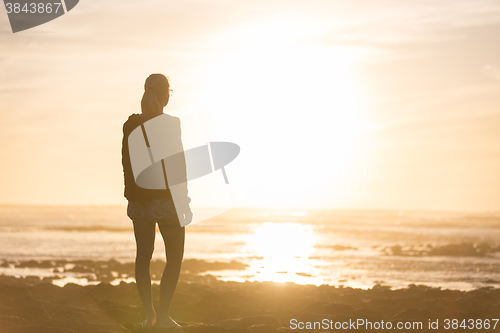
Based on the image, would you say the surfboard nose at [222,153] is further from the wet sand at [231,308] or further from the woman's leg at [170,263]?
the wet sand at [231,308]

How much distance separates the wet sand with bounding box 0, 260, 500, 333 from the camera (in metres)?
6.02

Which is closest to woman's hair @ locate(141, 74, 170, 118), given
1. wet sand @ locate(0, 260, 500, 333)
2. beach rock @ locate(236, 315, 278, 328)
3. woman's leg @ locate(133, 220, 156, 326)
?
woman's leg @ locate(133, 220, 156, 326)

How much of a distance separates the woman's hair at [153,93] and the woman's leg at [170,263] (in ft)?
3.46

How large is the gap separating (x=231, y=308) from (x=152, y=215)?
337cm

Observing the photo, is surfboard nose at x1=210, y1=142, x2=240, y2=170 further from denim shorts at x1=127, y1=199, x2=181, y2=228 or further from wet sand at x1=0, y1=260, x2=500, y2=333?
wet sand at x1=0, y1=260, x2=500, y2=333

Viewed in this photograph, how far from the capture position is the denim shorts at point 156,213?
4.88m

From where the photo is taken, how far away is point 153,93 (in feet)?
16.3

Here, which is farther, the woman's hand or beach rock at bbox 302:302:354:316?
beach rock at bbox 302:302:354:316

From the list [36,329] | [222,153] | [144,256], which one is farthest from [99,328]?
[222,153]

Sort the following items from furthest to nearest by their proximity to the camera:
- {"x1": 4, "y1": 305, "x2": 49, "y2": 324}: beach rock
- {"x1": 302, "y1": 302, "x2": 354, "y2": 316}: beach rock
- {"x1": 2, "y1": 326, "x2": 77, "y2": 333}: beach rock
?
1. {"x1": 302, "y1": 302, "x2": 354, "y2": 316}: beach rock
2. {"x1": 4, "y1": 305, "x2": 49, "y2": 324}: beach rock
3. {"x1": 2, "y1": 326, "x2": 77, "y2": 333}: beach rock

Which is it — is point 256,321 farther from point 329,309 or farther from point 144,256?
point 144,256

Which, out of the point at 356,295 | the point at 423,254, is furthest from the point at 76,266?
the point at 423,254

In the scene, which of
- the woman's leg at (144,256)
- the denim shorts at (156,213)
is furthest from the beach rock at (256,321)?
the denim shorts at (156,213)

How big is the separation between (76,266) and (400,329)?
41.2 ft
